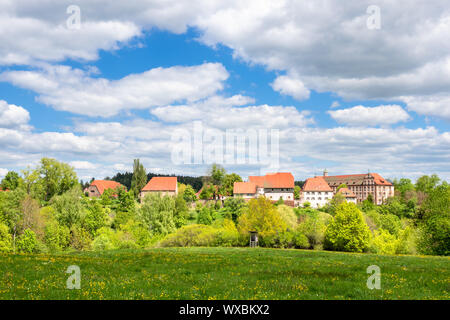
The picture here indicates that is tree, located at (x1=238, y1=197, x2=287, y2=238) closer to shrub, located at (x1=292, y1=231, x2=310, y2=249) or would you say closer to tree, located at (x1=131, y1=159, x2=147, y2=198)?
shrub, located at (x1=292, y1=231, x2=310, y2=249)

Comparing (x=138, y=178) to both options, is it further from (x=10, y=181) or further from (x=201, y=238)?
(x=201, y=238)

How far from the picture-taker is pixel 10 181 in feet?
379

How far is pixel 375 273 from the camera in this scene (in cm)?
1788

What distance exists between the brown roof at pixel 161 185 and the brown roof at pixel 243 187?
84.0 ft

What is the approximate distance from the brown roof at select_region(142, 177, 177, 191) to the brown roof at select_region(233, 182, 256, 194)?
1008 inches

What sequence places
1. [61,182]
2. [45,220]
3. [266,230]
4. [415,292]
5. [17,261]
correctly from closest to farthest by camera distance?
[415,292], [17,261], [266,230], [45,220], [61,182]

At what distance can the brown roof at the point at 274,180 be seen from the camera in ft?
456

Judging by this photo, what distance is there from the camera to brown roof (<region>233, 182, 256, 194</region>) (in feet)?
437

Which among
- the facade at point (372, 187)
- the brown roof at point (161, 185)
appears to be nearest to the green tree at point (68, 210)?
the brown roof at point (161, 185)

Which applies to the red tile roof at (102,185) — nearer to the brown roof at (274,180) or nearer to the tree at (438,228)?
the brown roof at (274,180)

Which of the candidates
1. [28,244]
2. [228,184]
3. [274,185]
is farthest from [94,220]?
[274,185]

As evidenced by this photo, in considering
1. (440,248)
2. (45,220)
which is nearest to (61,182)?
(45,220)
